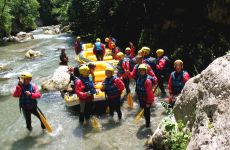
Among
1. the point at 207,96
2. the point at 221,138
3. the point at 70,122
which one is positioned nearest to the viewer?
the point at 221,138

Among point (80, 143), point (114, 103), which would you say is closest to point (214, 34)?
point (114, 103)

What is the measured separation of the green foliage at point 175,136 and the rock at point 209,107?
0.55ft

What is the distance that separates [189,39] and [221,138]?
1080 centimetres

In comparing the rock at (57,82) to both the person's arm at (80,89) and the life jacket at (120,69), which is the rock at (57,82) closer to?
the life jacket at (120,69)

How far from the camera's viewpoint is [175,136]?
22.8 feet

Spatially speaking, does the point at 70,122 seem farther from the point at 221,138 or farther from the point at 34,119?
the point at 221,138

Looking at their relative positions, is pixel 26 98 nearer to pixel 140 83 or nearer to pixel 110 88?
pixel 110 88

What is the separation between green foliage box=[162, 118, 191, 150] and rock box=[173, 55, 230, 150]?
169 mm

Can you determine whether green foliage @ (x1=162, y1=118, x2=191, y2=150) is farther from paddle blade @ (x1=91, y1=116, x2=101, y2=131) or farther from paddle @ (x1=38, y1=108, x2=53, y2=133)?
paddle @ (x1=38, y1=108, x2=53, y2=133)

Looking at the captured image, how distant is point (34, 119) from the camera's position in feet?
36.8

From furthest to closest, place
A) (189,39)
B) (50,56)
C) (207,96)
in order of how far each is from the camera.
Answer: (50,56) → (189,39) → (207,96)

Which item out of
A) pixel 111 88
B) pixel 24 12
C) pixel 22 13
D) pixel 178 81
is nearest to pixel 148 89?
pixel 178 81

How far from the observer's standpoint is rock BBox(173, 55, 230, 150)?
5.15 meters

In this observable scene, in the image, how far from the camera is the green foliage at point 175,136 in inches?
264
